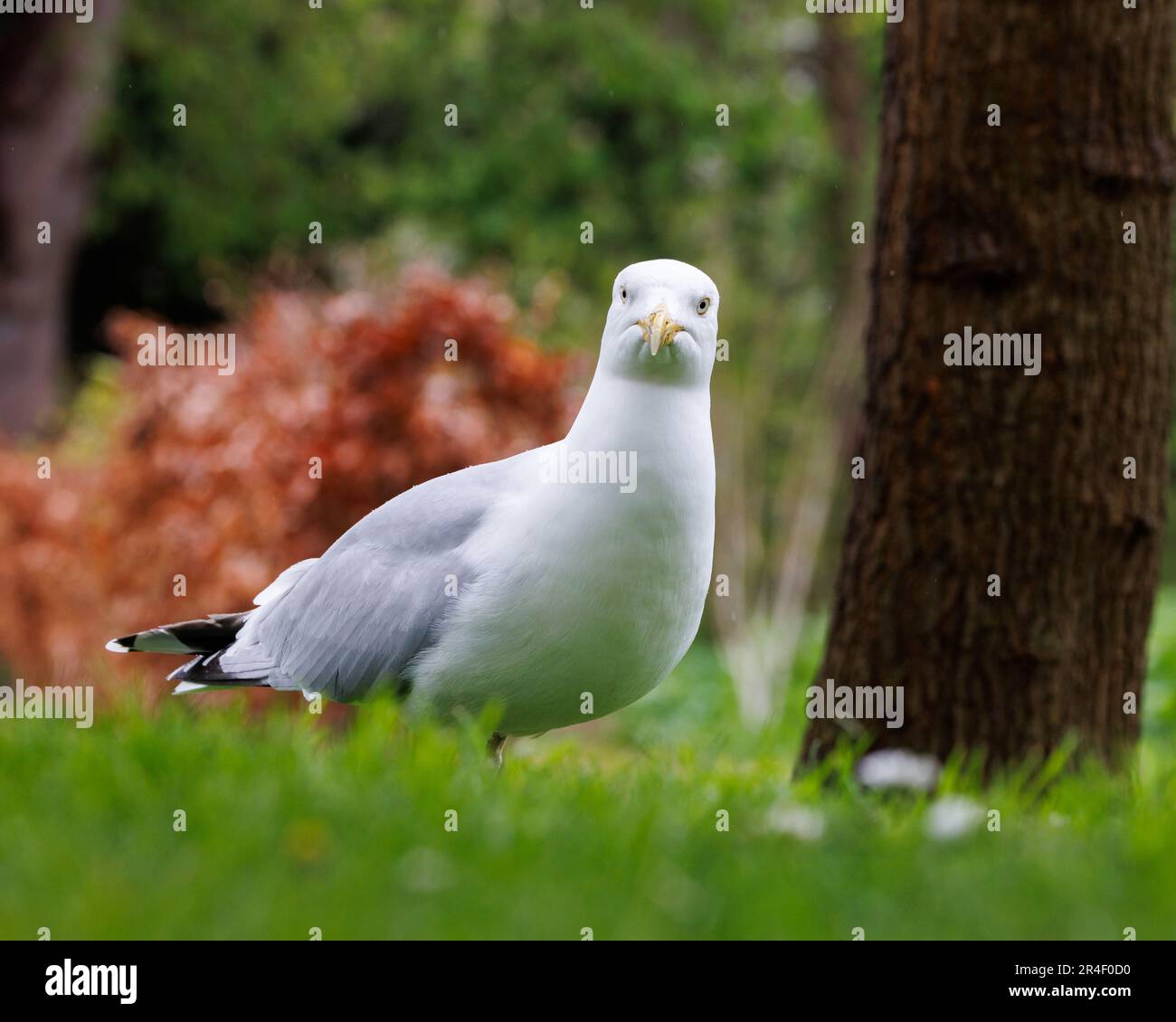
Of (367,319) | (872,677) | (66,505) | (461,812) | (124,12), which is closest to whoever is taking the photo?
(461,812)

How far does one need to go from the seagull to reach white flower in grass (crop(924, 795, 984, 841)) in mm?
751

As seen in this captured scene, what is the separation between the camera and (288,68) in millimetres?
17797

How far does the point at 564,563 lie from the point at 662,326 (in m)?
0.59

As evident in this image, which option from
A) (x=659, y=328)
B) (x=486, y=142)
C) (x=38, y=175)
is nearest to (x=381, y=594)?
(x=659, y=328)

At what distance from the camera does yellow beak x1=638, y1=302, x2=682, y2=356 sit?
3330 mm

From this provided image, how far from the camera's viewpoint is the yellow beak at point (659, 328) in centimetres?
333

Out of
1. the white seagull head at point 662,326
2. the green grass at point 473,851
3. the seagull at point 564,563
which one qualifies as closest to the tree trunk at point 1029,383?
the green grass at point 473,851

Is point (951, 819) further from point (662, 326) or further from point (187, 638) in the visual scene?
point (187, 638)

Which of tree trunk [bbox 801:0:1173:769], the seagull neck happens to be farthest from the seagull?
tree trunk [bbox 801:0:1173:769]

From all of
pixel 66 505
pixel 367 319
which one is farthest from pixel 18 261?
pixel 367 319

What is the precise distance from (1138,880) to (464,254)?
1086 cm

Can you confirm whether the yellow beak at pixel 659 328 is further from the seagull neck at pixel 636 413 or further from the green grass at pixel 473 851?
the green grass at pixel 473 851
